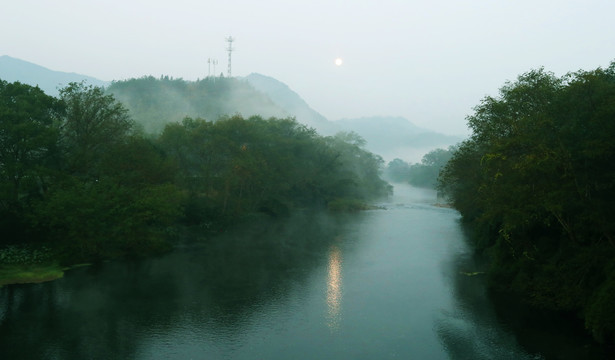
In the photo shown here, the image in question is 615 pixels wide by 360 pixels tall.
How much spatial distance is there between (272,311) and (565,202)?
735 inches

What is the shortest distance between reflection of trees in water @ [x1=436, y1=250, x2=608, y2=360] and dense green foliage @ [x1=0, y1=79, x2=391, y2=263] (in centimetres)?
3041

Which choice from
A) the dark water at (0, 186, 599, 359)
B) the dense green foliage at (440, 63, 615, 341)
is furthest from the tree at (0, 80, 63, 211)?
the dense green foliage at (440, 63, 615, 341)

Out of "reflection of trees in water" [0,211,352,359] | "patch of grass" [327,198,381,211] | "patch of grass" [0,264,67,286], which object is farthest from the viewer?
"patch of grass" [327,198,381,211]

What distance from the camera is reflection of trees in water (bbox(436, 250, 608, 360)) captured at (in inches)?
880

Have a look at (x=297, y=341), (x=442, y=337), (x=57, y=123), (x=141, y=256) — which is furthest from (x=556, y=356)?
(x=57, y=123)

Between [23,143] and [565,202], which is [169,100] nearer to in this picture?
[23,143]

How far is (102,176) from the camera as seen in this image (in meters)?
46.4

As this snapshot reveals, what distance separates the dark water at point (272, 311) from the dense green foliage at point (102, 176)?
4295mm

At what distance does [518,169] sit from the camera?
27.4 metres

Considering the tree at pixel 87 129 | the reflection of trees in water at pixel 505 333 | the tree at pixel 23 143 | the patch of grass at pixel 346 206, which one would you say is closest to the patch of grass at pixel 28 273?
the tree at pixel 23 143

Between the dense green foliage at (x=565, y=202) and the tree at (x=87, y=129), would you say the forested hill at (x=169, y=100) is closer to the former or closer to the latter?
the tree at (x=87, y=129)

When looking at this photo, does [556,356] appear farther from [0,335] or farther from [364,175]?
[364,175]

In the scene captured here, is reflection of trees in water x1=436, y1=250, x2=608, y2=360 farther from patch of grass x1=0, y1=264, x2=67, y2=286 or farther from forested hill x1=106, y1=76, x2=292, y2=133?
forested hill x1=106, y1=76, x2=292, y2=133

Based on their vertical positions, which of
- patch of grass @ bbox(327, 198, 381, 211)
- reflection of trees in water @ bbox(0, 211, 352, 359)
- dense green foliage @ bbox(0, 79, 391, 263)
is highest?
dense green foliage @ bbox(0, 79, 391, 263)
